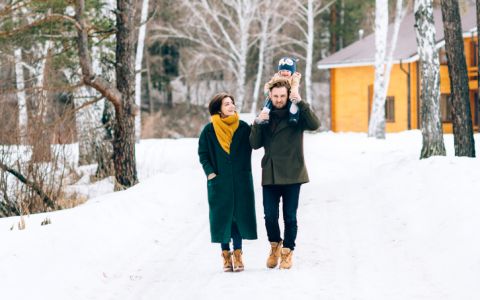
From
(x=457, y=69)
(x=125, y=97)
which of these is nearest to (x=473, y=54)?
(x=457, y=69)

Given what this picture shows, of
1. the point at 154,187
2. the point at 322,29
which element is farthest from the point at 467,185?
the point at 322,29

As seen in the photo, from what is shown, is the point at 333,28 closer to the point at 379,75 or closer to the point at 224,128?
the point at 379,75

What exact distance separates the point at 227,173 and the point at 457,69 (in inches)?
322

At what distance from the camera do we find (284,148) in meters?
7.94

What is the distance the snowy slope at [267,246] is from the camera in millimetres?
7297

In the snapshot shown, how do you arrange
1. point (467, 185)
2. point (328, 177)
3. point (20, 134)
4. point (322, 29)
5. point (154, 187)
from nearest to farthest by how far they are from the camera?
point (467, 185) → point (20, 134) → point (154, 187) → point (328, 177) → point (322, 29)

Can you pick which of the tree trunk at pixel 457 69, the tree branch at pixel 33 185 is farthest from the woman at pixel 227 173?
the tree trunk at pixel 457 69

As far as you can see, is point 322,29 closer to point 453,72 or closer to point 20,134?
point 453,72

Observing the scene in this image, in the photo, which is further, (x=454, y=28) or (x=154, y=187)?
(x=454, y=28)

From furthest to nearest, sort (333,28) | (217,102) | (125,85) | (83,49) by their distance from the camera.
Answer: (333,28)
(125,85)
(83,49)
(217,102)

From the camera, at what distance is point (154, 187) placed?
533 inches

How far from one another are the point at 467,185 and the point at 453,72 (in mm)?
4157

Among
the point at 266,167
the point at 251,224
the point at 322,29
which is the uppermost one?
the point at 322,29

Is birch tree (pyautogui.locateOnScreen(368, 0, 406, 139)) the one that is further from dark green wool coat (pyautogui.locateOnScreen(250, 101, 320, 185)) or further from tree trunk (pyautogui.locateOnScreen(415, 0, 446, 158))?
dark green wool coat (pyautogui.locateOnScreen(250, 101, 320, 185))
